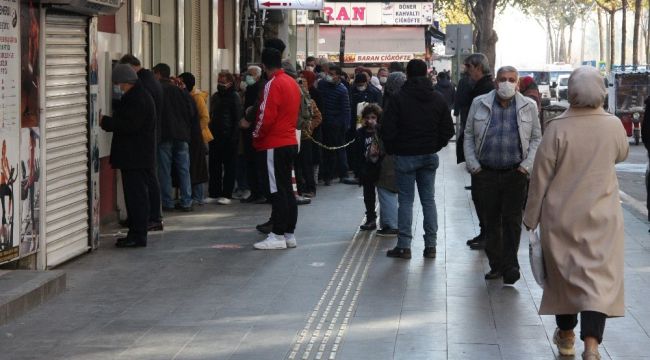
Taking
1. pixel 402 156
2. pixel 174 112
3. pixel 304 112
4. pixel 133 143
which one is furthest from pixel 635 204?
pixel 133 143

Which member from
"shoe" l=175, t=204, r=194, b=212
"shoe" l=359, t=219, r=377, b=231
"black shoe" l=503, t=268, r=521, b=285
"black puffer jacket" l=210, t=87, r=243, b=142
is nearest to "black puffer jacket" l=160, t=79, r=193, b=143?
"shoe" l=175, t=204, r=194, b=212

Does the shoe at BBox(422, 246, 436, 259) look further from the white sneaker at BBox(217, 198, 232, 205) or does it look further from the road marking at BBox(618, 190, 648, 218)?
the white sneaker at BBox(217, 198, 232, 205)

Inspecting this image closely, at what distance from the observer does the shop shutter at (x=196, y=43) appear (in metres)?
19.9

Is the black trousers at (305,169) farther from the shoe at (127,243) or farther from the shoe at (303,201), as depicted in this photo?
the shoe at (127,243)

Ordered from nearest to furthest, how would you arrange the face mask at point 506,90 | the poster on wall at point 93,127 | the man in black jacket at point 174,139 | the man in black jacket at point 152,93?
the face mask at point 506,90 < the poster on wall at point 93,127 < the man in black jacket at point 152,93 < the man in black jacket at point 174,139

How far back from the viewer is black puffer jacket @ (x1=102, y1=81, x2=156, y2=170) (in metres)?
12.7

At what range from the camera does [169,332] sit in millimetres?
8906

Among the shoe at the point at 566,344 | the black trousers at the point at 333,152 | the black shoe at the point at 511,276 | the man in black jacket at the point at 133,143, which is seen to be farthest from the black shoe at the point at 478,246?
the black trousers at the point at 333,152

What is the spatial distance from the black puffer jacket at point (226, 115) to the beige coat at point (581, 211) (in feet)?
33.0

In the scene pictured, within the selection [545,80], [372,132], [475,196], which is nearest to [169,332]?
[475,196]

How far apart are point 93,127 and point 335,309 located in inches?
150

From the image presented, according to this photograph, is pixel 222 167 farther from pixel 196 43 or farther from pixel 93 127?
pixel 93 127

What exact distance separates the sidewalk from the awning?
22.7 m

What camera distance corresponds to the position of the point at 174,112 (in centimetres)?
1598
